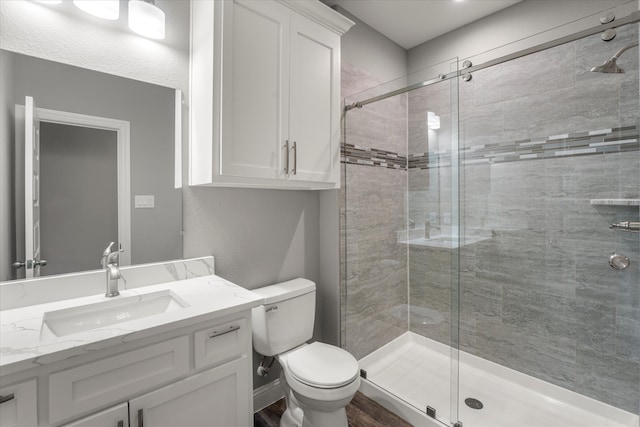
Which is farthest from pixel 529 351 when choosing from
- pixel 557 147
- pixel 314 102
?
pixel 314 102

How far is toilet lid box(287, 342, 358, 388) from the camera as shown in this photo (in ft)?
4.81

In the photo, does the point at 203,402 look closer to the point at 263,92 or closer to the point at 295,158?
the point at 295,158

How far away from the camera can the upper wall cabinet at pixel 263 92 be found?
1.39m

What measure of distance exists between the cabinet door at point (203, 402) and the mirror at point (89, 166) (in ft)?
2.24

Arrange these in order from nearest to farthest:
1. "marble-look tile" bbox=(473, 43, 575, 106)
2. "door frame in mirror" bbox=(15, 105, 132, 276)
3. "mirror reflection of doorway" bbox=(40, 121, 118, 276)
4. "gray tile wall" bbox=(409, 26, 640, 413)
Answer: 1. "mirror reflection of doorway" bbox=(40, 121, 118, 276)
2. "door frame in mirror" bbox=(15, 105, 132, 276)
3. "gray tile wall" bbox=(409, 26, 640, 413)
4. "marble-look tile" bbox=(473, 43, 575, 106)

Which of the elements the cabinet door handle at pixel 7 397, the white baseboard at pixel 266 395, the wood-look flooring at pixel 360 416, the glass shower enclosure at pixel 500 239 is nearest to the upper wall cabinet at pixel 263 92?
the glass shower enclosure at pixel 500 239

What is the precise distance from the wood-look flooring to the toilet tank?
479mm

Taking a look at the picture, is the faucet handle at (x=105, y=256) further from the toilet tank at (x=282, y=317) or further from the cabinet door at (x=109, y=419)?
the toilet tank at (x=282, y=317)

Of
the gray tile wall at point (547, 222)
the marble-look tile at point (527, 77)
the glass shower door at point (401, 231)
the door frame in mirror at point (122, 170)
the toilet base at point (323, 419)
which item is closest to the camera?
the door frame in mirror at point (122, 170)

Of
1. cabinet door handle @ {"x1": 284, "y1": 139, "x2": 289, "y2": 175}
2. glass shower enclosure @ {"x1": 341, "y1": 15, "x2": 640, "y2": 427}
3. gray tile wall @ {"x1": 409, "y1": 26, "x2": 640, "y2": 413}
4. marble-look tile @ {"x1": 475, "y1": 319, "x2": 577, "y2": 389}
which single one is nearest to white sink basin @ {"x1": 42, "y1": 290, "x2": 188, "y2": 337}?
cabinet door handle @ {"x1": 284, "y1": 139, "x2": 289, "y2": 175}

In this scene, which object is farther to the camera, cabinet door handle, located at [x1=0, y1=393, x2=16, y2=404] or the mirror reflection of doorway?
the mirror reflection of doorway

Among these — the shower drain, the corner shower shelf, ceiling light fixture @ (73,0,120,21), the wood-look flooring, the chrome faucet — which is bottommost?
the wood-look flooring

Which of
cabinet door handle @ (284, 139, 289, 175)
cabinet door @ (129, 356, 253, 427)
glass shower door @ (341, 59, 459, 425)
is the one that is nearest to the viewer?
cabinet door @ (129, 356, 253, 427)

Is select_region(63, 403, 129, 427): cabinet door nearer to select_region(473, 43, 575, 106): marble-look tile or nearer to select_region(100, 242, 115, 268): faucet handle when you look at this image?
select_region(100, 242, 115, 268): faucet handle
